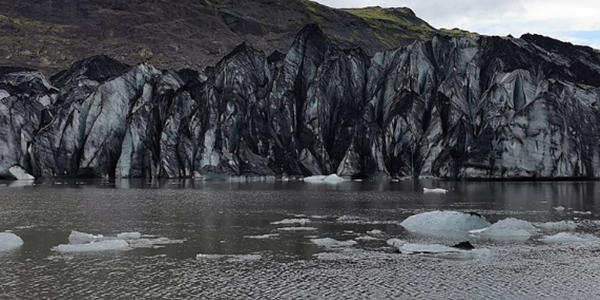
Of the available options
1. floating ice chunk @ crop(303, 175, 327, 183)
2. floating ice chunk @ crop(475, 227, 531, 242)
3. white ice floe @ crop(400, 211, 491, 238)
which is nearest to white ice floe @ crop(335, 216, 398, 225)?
white ice floe @ crop(400, 211, 491, 238)

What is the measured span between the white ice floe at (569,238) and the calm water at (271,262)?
39.7 inches

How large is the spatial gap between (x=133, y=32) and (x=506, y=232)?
153m

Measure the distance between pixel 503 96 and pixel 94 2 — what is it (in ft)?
445

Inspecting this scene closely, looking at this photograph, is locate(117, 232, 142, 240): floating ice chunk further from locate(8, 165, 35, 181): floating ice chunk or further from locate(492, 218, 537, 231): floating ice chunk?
locate(8, 165, 35, 181): floating ice chunk

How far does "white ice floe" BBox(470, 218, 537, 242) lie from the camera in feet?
96.3

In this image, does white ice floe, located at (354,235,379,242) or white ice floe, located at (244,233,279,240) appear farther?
white ice floe, located at (244,233,279,240)

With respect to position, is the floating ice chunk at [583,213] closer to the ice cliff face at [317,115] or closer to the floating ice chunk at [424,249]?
the floating ice chunk at [424,249]

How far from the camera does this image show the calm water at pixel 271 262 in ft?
61.6

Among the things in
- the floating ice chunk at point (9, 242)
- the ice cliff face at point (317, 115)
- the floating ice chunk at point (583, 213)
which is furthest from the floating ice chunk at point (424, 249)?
the ice cliff face at point (317, 115)

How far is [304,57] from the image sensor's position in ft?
334

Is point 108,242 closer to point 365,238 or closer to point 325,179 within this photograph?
point 365,238

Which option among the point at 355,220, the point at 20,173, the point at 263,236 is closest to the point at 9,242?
the point at 263,236

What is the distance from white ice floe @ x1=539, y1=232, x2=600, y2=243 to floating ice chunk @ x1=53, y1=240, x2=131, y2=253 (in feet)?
62.9

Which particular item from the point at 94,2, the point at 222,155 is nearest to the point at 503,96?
the point at 222,155
